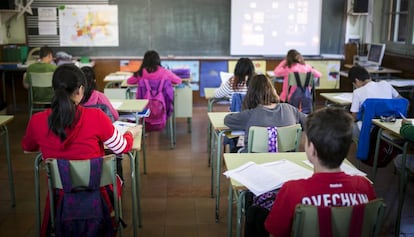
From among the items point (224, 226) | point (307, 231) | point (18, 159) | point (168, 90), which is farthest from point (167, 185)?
point (307, 231)

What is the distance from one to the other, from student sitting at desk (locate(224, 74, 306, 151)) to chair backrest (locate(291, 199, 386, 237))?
134 centimetres

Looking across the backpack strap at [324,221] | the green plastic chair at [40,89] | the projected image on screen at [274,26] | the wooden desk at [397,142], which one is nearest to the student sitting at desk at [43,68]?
the green plastic chair at [40,89]

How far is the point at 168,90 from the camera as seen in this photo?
5.23 metres

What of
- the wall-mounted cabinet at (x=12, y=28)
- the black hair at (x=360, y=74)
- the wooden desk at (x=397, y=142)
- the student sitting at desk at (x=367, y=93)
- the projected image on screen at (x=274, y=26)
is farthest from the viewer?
the projected image on screen at (x=274, y=26)

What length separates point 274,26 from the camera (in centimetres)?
778

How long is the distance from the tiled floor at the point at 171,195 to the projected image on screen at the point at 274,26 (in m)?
2.77

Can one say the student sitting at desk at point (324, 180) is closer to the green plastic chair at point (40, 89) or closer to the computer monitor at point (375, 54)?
the green plastic chair at point (40, 89)

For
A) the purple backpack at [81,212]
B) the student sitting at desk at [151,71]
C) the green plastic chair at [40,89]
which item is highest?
the student sitting at desk at [151,71]

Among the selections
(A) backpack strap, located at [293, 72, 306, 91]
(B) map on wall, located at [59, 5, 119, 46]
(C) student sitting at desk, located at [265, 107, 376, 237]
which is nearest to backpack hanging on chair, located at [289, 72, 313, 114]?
(A) backpack strap, located at [293, 72, 306, 91]

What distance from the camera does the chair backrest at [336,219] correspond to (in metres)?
1.66

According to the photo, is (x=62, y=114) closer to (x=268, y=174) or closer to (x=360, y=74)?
(x=268, y=174)

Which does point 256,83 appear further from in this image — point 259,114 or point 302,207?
point 302,207

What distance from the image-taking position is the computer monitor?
6.97m

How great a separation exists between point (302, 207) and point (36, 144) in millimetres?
1515
